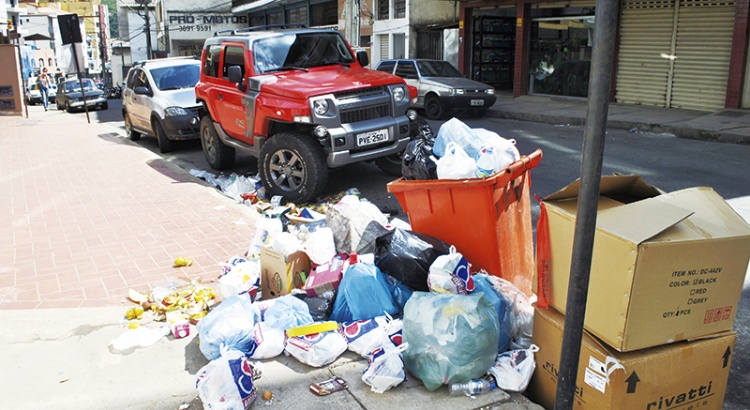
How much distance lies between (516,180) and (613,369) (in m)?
1.81

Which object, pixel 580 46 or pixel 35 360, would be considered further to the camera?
pixel 580 46

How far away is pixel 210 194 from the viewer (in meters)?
8.02

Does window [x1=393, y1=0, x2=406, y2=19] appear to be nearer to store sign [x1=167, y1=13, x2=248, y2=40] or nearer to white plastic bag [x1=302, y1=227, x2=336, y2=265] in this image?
white plastic bag [x1=302, y1=227, x2=336, y2=265]

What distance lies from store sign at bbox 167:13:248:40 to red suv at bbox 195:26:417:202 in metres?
39.4

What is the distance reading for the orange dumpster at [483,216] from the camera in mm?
3984

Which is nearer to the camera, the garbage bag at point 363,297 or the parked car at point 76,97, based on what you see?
the garbage bag at point 363,297

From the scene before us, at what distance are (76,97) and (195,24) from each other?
20.8m

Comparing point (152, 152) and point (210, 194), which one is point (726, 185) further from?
point (152, 152)

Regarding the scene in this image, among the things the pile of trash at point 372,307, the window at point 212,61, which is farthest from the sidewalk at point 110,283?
the window at point 212,61

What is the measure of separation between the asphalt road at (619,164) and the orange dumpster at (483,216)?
61.2 inches

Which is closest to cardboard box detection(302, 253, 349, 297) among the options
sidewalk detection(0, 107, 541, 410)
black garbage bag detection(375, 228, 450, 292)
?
black garbage bag detection(375, 228, 450, 292)

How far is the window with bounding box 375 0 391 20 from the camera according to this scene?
25891 millimetres

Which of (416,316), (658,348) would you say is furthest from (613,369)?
(416,316)

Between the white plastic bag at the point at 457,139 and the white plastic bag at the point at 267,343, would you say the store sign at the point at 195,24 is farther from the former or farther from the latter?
the white plastic bag at the point at 267,343
